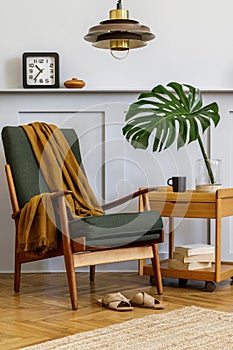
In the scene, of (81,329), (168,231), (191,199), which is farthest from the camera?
(168,231)

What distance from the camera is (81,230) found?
130 inches

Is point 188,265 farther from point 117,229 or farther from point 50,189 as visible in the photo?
point 50,189

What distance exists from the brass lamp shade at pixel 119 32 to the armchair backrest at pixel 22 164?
0.84 m

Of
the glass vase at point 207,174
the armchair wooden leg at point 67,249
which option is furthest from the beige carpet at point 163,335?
the glass vase at point 207,174

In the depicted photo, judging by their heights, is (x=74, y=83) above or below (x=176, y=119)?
above

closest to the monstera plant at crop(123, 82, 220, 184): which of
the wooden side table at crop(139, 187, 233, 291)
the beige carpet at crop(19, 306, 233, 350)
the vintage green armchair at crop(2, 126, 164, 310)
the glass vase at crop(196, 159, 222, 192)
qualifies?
the glass vase at crop(196, 159, 222, 192)

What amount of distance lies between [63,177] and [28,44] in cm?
104

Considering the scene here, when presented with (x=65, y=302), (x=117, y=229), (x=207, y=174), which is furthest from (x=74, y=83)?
(x=65, y=302)

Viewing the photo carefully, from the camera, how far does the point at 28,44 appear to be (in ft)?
14.6

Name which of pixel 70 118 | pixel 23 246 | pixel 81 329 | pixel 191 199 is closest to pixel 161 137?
pixel 191 199

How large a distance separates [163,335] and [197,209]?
1183 millimetres

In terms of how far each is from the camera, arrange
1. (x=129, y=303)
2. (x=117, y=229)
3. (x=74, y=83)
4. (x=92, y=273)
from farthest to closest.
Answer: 1. (x=74, y=83)
2. (x=92, y=273)
3. (x=117, y=229)
4. (x=129, y=303)

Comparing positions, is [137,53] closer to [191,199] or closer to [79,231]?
[191,199]

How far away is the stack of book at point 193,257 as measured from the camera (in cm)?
387
